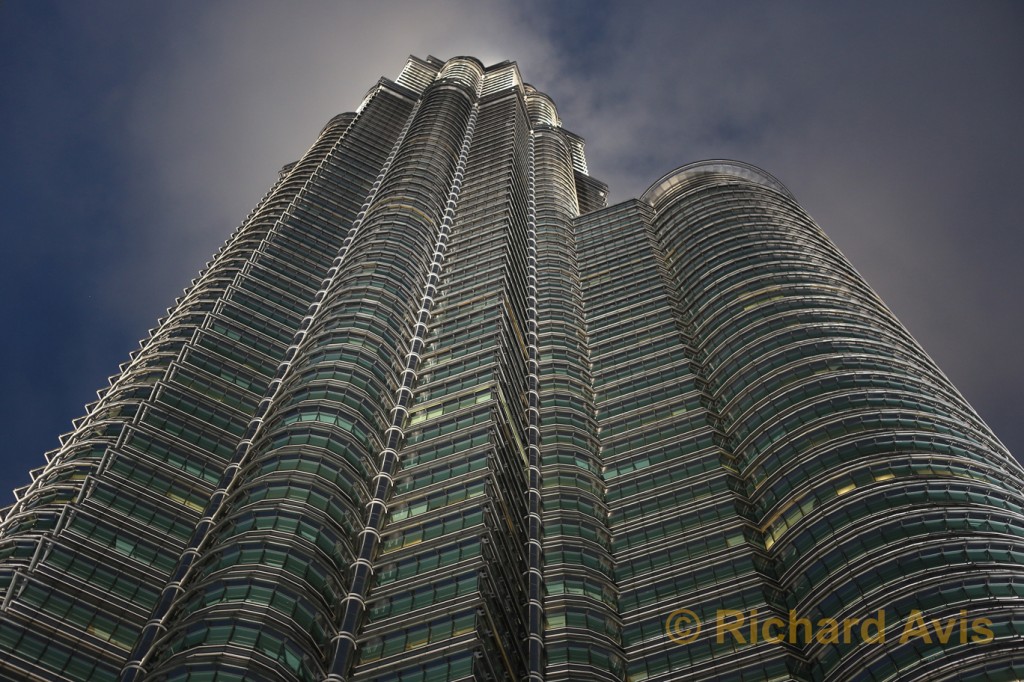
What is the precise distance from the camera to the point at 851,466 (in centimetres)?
5794

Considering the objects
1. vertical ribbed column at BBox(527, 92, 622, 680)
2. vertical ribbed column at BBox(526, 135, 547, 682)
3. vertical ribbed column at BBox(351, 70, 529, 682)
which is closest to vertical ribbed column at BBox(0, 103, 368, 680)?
vertical ribbed column at BBox(351, 70, 529, 682)

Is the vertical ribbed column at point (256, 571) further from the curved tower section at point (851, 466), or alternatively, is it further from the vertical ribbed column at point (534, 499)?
the curved tower section at point (851, 466)

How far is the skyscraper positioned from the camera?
50344 millimetres

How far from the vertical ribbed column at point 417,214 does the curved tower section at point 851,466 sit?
71.0ft

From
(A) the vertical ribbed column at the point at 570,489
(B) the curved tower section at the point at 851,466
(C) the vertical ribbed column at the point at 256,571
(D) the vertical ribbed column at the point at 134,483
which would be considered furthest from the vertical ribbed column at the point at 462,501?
(B) the curved tower section at the point at 851,466

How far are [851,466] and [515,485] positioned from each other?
20.5 m

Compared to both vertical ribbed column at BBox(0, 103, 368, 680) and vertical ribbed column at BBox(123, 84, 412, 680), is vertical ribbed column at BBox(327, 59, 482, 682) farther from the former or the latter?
vertical ribbed column at BBox(0, 103, 368, 680)

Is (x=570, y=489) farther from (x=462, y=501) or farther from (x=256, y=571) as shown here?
(x=256, y=571)

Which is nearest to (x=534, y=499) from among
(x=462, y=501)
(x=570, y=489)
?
(x=570, y=489)

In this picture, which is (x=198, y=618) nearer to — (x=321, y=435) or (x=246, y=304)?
(x=321, y=435)

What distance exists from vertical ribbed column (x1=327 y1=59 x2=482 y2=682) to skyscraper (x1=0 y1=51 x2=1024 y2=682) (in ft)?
1.20

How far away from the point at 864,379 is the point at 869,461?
27.4ft

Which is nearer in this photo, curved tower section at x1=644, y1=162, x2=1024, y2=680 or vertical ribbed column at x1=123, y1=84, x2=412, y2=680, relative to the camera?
vertical ribbed column at x1=123, y1=84, x2=412, y2=680

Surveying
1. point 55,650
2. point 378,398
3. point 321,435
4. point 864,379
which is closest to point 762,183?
point 864,379
